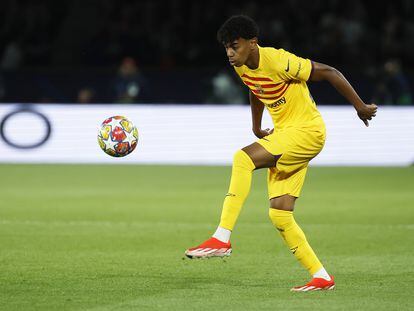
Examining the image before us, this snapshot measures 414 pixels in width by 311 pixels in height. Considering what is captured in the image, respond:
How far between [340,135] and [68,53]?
7.75 meters

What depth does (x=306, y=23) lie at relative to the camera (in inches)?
899

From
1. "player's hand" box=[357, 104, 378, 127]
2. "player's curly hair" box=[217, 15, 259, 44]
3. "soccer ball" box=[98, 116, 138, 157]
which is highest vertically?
"player's curly hair" box=[217, 15, 259, 44]

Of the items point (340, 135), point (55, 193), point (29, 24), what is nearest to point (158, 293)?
point (55, 193)

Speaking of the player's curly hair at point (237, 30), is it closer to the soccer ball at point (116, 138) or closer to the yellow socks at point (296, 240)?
the yellow socks at point (296, 240)

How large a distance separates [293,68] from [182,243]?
3.37m

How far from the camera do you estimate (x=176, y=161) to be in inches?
756

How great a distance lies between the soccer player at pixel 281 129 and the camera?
7.08 metres

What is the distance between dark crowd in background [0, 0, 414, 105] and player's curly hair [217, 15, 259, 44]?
13.2m

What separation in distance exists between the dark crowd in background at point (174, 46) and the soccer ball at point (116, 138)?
38.9ft

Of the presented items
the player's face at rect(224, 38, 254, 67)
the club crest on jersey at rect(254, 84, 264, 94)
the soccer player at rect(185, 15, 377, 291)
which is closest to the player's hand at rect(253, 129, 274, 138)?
the soccer player at rect(185, 15, 377, 291)

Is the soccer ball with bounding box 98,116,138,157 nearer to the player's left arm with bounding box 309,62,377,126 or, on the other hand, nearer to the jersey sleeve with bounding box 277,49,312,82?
the jersey sleeve with bounding box 277,49,312,82

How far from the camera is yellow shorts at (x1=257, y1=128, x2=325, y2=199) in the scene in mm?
7195

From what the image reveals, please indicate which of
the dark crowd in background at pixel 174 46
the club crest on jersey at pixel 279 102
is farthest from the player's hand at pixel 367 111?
the dark crowd in background at pixel 174 46

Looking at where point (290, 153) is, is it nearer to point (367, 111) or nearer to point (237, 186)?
point (237, 186)
